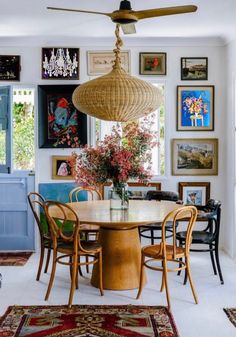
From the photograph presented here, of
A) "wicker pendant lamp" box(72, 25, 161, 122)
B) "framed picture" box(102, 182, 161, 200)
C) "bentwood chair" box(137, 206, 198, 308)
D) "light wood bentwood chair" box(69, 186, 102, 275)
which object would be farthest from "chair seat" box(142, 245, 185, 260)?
"framed picture" box(102, 182, 161, 200)

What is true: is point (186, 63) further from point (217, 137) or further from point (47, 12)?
point (47, 12)

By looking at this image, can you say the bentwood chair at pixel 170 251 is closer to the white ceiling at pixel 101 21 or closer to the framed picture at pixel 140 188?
the framed picture at pixel 140 188

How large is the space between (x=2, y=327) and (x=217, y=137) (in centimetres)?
361

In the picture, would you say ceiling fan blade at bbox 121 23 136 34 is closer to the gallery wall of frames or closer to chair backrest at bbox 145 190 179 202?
the gallery wall of frames

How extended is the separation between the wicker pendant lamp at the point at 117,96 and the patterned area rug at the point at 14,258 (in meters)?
2.26

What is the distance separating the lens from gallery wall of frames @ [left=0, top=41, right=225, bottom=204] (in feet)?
19.3

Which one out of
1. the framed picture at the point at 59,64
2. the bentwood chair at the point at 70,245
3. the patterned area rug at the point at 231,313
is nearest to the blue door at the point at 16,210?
the framed picture at the point at 59,64

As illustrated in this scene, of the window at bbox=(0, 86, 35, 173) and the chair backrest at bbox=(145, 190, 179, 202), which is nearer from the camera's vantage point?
the chair backrest at bbox=(145, 190, 179, 202)

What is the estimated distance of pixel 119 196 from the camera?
175 inches

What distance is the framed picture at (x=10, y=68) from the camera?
5855 mm

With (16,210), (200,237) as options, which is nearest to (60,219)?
(200,237)

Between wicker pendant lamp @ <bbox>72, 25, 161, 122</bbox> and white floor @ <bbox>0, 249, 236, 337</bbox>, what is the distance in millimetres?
1626

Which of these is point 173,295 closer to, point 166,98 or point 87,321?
point 87,321

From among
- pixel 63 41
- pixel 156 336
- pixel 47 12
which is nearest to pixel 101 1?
pixel 47 12
